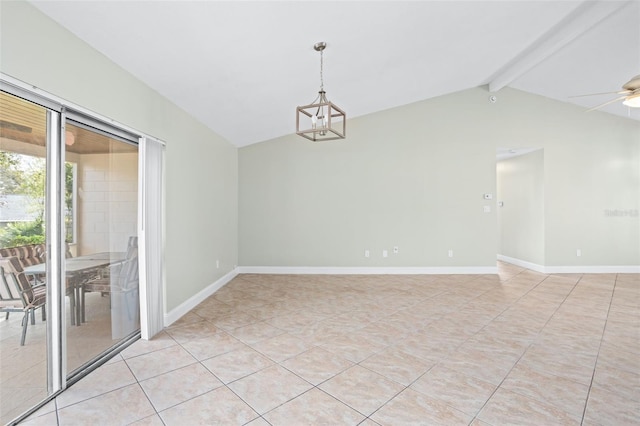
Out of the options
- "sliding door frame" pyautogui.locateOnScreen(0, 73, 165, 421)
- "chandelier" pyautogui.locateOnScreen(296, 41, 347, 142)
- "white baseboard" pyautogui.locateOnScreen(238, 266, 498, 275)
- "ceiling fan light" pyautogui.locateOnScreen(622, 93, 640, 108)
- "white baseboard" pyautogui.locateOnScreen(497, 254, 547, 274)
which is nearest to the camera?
"sliding door frame" pyautogui.locateOnScreen(0, 73, 165, 421)

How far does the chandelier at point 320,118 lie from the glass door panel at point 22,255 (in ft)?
6.60

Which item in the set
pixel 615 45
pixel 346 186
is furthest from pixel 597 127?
pixel 346 186

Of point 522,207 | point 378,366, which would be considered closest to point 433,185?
point 522,207

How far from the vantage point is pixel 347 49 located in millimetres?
3553

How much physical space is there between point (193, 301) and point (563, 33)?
624 centimetres

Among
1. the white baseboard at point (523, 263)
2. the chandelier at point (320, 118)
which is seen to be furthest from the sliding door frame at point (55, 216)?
the white baseboard at point (523, 263)

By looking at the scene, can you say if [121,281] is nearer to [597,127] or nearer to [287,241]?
[287,241]

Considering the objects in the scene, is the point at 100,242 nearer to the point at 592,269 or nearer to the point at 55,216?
the point at 55,216

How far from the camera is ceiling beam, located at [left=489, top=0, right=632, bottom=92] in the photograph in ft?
12.1

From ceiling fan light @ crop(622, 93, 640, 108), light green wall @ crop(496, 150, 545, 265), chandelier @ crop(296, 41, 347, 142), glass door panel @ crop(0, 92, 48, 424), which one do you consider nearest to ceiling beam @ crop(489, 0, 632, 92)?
ceiling fan light @ crop(622, 93, 640, 108)

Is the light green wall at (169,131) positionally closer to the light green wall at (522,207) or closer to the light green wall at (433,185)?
the light green wall at (433,185)

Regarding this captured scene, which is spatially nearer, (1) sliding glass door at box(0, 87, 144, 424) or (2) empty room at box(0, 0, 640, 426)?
(1) sliding glass door at box(0, 87, 144, 424)

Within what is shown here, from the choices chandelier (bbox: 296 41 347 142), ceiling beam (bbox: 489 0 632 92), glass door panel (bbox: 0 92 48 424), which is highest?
ceiling beam (bbox: 489 0 632 92)

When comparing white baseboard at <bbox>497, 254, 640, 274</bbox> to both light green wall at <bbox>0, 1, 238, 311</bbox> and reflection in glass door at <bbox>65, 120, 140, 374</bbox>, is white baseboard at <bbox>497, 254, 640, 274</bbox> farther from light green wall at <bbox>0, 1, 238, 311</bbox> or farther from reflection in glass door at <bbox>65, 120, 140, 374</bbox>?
reflection in glass door at <bbox>65, 120, 140, 374</bbox>
